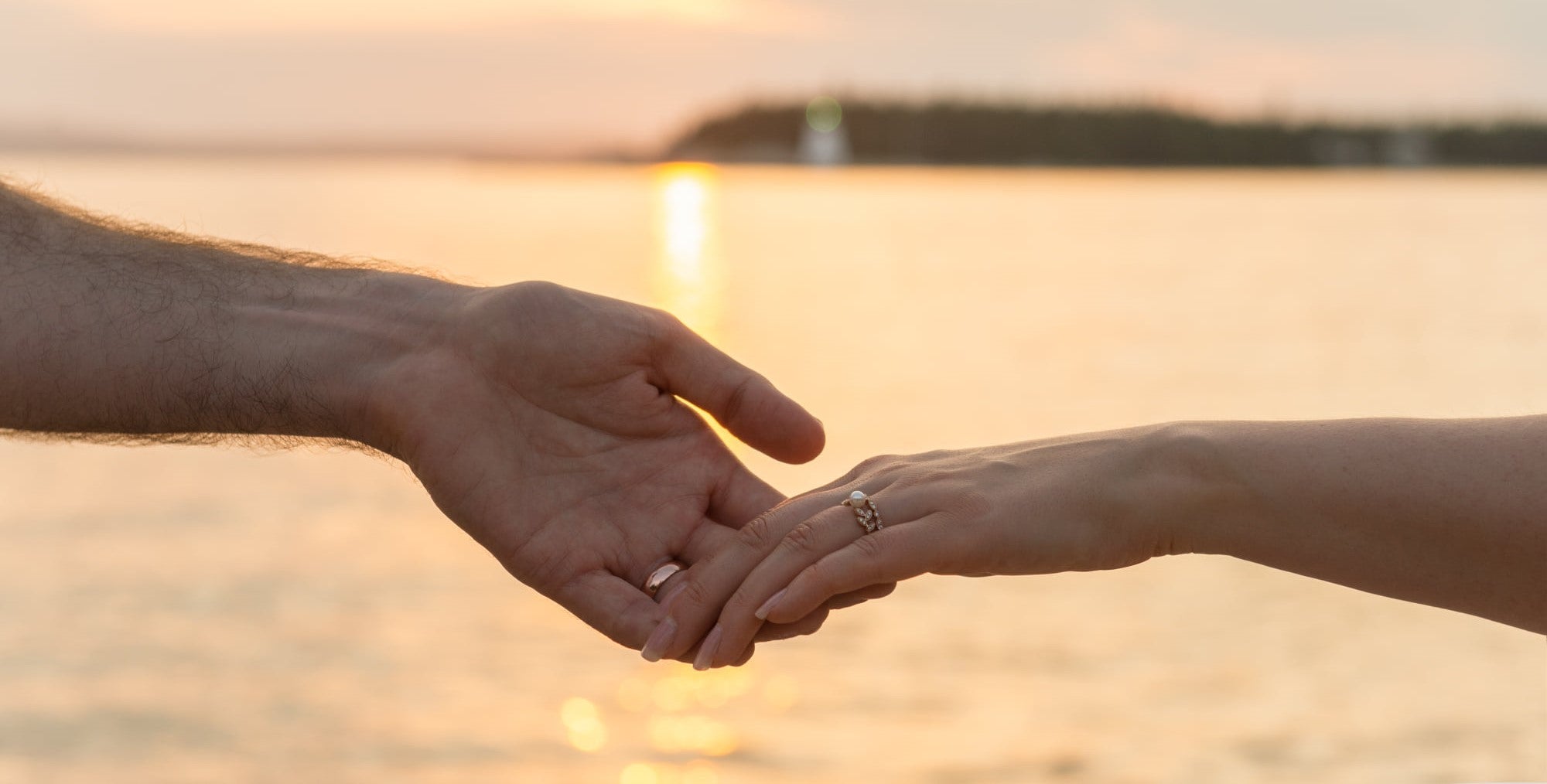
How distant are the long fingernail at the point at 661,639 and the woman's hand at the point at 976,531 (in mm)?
19

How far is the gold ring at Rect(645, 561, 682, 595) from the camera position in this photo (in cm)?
239

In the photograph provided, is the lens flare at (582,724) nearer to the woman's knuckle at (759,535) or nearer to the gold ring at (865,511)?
the woman's knuckle at (759,535)

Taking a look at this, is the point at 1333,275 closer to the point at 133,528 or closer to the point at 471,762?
the point at 133,528

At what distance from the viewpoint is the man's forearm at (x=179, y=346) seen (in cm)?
249

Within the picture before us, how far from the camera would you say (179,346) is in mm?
2516

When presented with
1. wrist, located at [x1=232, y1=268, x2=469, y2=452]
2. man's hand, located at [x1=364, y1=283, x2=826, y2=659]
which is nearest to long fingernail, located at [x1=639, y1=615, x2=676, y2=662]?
man's hand, located at [x1=364, y1=283, x2=826, y2=659]

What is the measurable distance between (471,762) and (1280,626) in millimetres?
6367

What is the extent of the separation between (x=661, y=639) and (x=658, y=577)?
19cm

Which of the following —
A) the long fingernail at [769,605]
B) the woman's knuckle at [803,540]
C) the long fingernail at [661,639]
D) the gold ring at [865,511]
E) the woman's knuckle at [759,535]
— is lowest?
the long fingernail at [661,639]

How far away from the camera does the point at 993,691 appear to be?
921 cm

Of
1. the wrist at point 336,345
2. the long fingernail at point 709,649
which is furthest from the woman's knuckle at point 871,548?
the wrist at point 336,345

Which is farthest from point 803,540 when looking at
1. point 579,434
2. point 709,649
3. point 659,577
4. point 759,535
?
point 579,434

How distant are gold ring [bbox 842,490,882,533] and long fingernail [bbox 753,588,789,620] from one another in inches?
6.3

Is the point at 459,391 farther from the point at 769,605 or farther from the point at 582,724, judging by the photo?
the point at 582,724
